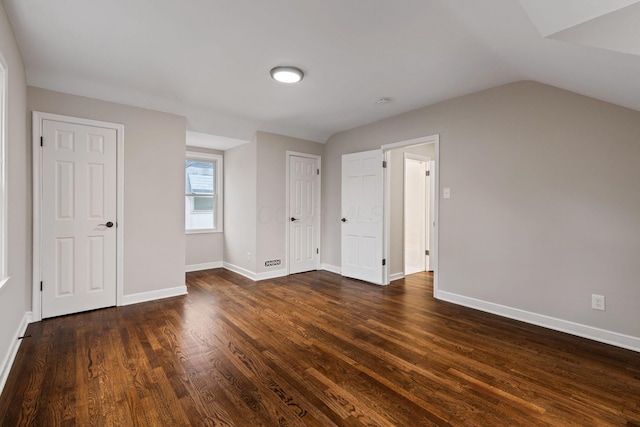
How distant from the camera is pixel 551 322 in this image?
2846 millimetres

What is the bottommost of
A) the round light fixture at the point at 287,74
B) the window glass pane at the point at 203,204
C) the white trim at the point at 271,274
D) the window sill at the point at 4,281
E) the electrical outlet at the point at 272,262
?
the white trim at the point at 271,274

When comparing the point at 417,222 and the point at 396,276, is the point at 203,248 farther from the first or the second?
the point at 417,222

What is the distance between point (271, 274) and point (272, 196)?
126 cm

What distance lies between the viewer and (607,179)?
8.36ft

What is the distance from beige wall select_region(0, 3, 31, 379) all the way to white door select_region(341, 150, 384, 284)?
151 inches

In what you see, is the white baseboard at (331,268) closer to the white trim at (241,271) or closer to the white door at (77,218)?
Answer: the white trim at (241,271)

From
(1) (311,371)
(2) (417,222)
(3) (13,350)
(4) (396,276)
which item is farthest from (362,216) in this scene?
(3) (13,350)

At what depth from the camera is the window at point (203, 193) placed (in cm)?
538

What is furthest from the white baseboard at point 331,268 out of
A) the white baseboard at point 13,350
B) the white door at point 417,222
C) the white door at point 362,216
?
the white baseboard at point 13,350

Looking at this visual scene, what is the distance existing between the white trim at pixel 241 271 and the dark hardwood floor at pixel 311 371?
137 cm

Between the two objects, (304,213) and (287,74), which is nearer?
(287,74)

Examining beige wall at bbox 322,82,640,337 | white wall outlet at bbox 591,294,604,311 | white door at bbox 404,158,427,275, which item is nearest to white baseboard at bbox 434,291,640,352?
beige wall at bbox 322,82,640,337

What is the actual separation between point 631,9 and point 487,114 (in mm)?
1842

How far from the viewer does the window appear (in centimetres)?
538
